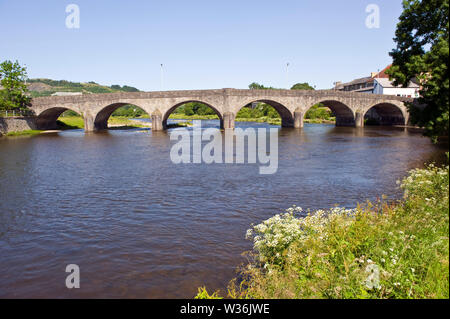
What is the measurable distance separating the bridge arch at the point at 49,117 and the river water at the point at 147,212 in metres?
36.0

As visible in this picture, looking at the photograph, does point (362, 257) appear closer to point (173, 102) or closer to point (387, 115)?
point (173, 102)

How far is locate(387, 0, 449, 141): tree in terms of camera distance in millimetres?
9062

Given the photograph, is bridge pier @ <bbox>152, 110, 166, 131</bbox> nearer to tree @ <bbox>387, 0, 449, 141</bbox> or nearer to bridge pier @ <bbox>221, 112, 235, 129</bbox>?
bridge pier @ <bbox>221, 112, 235, 129</bbox>

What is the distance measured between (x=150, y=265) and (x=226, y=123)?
53175 millimetres

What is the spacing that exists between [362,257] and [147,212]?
9.71 meters

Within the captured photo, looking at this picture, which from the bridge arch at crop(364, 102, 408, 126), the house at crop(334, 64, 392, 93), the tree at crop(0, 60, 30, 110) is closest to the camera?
the tree at crop(0, 60, 30, 110)

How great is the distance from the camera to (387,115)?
78.4m

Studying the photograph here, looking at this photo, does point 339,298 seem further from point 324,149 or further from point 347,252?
point 324,149

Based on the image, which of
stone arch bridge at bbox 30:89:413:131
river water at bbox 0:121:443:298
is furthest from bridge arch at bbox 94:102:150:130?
river water at bbox 0:121:443:298

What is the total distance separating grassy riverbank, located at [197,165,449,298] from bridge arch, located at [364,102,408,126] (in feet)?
222

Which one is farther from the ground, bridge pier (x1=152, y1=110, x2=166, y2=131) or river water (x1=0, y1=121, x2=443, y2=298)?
bridge pier (x1=152, y1=110, x2=166, y2=131)

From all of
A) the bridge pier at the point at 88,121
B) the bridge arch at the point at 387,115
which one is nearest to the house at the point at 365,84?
the bridge arch at the point at 387,115

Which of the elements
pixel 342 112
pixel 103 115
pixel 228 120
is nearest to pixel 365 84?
pixel 342 112
